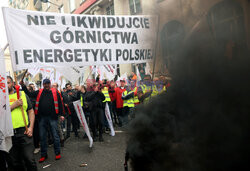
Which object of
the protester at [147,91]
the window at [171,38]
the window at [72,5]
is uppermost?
the window at [72,5]

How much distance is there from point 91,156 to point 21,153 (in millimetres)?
1882

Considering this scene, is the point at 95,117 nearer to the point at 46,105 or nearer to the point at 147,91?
the point at 46,105

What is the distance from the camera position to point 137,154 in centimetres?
243

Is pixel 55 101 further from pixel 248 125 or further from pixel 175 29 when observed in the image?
pixel 248 125

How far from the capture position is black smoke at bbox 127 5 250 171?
93.2 inches

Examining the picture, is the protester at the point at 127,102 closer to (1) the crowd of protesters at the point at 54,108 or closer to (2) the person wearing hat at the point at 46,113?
(1) the crowd of protesters at the point at 54,108

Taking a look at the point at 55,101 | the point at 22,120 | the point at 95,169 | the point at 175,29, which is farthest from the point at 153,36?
the point at 55,101

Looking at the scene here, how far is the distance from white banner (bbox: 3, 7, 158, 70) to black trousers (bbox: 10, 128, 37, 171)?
1.22m

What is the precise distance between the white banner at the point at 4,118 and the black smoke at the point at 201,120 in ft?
5.74

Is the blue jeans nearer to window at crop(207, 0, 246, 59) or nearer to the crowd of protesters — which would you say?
the crowd of protesters

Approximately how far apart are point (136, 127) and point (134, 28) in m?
2.86

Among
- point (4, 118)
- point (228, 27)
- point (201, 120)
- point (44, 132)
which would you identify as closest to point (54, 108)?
point (44, 132)

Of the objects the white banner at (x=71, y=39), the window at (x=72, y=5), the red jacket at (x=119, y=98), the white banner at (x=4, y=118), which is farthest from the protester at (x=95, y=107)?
the window at (x=72, y=5)

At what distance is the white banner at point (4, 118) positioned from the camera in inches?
121
